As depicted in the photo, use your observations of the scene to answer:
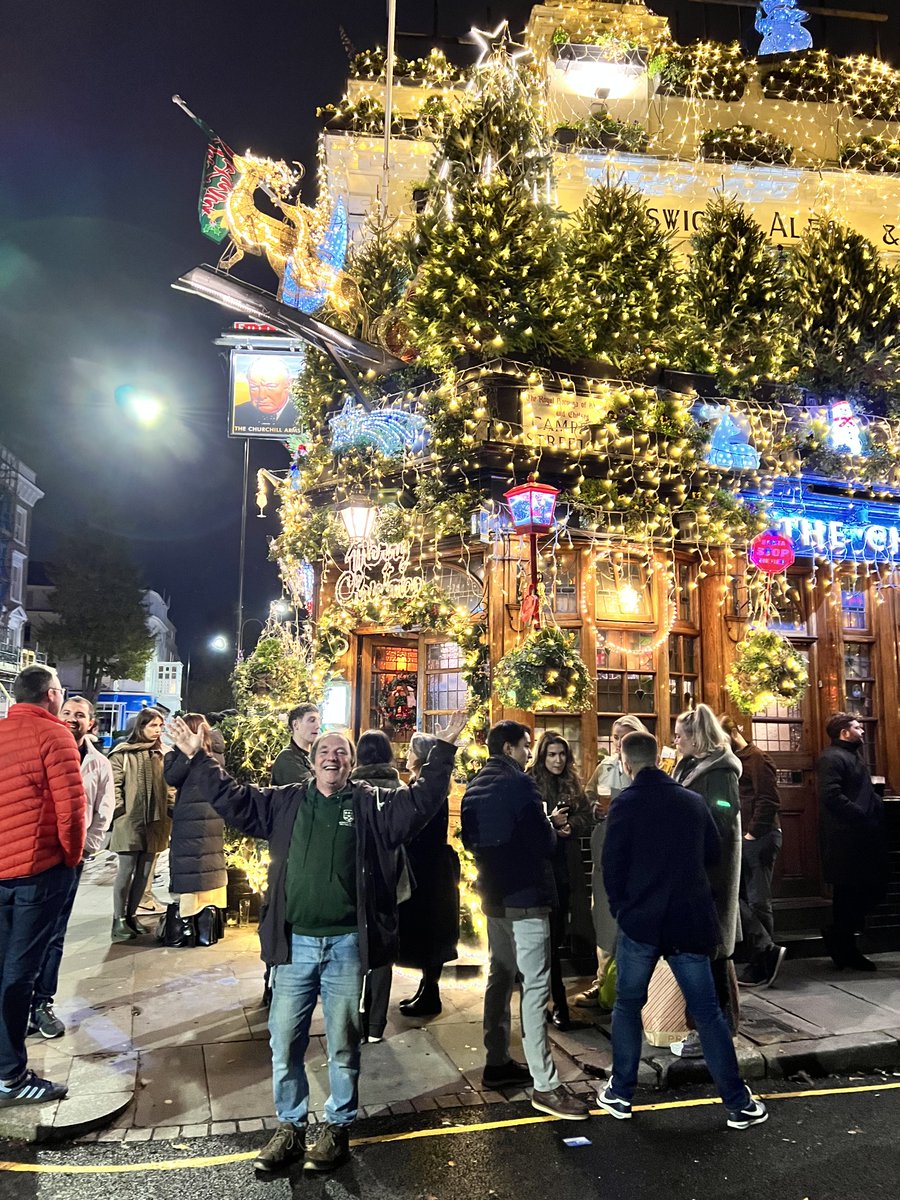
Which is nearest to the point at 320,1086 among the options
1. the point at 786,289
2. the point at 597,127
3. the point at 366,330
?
the point at 366,330

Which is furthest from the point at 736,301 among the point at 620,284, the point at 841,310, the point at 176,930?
the point at 176,930

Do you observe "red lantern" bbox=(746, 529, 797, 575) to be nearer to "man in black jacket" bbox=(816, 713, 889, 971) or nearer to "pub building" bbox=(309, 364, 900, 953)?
"pub building" bbox=(309, 364, 900, 953)

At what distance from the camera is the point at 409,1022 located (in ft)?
20.7

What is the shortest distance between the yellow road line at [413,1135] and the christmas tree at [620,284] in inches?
315

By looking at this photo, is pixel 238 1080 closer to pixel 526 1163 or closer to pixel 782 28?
pixel 526 1163

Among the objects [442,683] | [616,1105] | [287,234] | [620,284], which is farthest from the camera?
[287,234]

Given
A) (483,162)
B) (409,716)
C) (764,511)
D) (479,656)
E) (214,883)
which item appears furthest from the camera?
(409,716)

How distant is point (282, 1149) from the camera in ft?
13.6

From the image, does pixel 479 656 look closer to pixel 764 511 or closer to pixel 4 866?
pixel 764 511

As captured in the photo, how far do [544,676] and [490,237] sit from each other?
527 cm

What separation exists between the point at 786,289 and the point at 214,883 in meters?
10.3

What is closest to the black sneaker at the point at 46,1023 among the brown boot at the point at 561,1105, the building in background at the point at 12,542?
the brown boot at the point at 561,1105

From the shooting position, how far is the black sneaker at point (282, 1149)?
13.5 ft

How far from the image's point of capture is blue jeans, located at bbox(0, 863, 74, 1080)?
4848 millimetres
